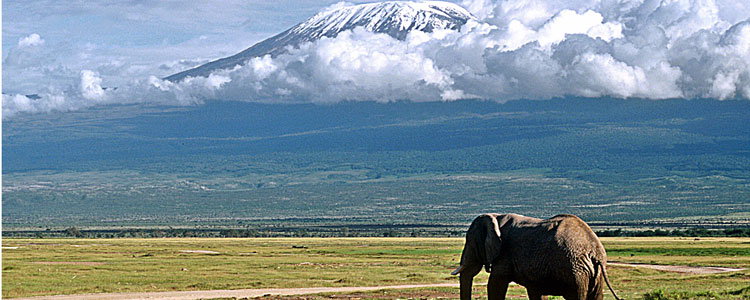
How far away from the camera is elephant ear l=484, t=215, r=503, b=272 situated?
54.1ft

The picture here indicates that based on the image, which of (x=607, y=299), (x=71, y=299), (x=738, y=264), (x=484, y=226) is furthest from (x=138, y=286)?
(x=738, y=264)

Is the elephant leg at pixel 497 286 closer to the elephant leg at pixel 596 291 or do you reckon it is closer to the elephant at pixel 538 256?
the elephant at pixel 538 256

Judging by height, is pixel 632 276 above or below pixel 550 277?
below

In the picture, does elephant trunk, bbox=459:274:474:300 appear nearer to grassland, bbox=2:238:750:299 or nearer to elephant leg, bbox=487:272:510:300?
elephant leg, bbox=487:272:510:300

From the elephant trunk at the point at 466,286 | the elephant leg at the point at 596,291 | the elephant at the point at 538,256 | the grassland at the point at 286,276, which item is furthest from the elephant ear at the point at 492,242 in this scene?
the grassland at the point at 286,276

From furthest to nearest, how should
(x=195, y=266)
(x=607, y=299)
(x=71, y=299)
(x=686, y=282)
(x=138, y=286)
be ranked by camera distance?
(x=195, y=266) < (x=138, y=286) < (x=686, y=282) < (x=71, y=299) < (x=607, y=299)

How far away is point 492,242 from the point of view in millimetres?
16531

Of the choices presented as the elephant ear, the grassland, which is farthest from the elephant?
the grassland

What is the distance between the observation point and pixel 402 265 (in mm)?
57250

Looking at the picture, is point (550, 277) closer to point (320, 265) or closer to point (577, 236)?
point (577, 236)

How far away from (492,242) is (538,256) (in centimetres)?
86

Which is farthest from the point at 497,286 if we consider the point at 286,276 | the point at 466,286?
the point at 286,276

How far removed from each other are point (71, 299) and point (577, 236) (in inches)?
838

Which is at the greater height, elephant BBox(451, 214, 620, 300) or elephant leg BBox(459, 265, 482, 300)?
elephant BBox(451, 214, 620, 300)
